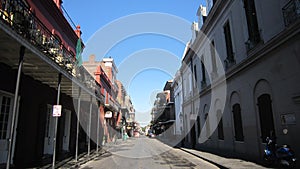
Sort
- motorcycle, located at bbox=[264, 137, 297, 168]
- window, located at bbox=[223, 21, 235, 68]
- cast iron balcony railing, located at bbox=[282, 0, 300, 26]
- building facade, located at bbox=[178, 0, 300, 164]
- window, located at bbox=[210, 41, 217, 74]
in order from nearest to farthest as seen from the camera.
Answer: motorcycle, located at bbox=[264, 137, 297, 168] < cast iron balcony railing, located at bbox=[282, 0, 300, 26] < building facade, located at bbox=[178, 0, 300, 164] < window, located at bbox=[223, 21, 235, 68] < window, located at bbox=[210, 41, 217, 74]

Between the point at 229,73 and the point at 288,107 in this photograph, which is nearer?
the point at 288,107

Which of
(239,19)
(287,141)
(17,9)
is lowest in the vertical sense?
(287,141)

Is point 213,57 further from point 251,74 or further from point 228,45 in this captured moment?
point 251,74

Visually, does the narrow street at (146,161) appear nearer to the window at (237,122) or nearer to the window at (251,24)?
the window at (237,122)

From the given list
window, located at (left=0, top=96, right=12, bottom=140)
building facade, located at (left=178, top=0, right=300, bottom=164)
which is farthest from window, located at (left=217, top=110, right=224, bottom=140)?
window, located at (left=0, top=96, right=12, bottom=140)

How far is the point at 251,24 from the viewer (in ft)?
36.4

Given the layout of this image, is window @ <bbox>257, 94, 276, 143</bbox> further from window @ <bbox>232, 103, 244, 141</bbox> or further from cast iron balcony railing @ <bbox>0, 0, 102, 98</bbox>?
cast iron balcony railing @ <bbox>0, 0, 102, 98</bbox>

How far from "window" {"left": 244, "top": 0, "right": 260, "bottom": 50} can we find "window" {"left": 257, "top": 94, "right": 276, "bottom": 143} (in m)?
2.69

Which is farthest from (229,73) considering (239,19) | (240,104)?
(239,19)

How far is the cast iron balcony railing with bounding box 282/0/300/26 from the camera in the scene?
7.65m

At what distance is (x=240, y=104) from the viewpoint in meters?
12.5

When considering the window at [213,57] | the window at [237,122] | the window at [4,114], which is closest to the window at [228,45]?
the window at [213,57]

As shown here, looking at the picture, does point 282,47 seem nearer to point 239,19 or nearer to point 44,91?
point 239,19

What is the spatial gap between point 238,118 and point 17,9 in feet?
39.3
